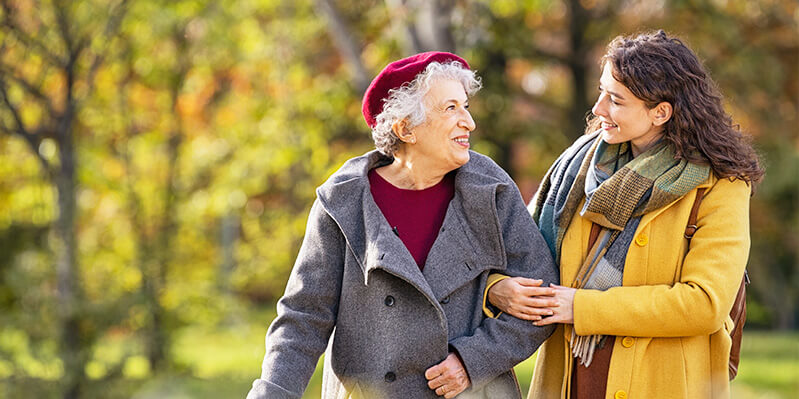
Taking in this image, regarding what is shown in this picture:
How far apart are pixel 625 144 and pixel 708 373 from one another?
73 centimetres

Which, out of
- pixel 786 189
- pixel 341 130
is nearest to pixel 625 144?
pixel 341 130

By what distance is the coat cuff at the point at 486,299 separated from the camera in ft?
9.11

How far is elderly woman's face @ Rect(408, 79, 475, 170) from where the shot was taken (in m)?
2.76

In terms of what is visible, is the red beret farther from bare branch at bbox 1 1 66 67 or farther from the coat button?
bare branch at bbox 1 1 66 67

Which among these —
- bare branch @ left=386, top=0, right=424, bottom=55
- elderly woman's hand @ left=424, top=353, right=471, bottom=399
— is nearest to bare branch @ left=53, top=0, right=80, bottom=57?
bare branch @ left=386, top=0, right=424, bottom=55

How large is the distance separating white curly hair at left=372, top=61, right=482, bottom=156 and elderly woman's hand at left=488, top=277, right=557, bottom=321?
0.56m

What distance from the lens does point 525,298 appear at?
8.84 feet

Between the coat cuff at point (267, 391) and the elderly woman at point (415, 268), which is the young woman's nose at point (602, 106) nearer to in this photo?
the elderly woman at point (415, 268)

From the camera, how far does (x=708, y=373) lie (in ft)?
8.96

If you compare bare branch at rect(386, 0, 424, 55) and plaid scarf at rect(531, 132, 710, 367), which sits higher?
bare branch at rect(386, 0, 424, 55)

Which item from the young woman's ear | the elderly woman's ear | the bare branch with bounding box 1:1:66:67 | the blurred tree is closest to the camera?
the young woman's ear

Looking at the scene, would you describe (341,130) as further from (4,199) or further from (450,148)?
(450,148)

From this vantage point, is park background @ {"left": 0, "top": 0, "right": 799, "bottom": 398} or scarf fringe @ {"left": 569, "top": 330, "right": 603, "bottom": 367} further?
park background @ {"left": 0, "top": 0, "right": 799, "bottom": 398}

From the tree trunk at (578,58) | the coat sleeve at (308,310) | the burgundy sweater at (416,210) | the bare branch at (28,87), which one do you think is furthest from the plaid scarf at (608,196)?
the tree trunk at (578,58)
